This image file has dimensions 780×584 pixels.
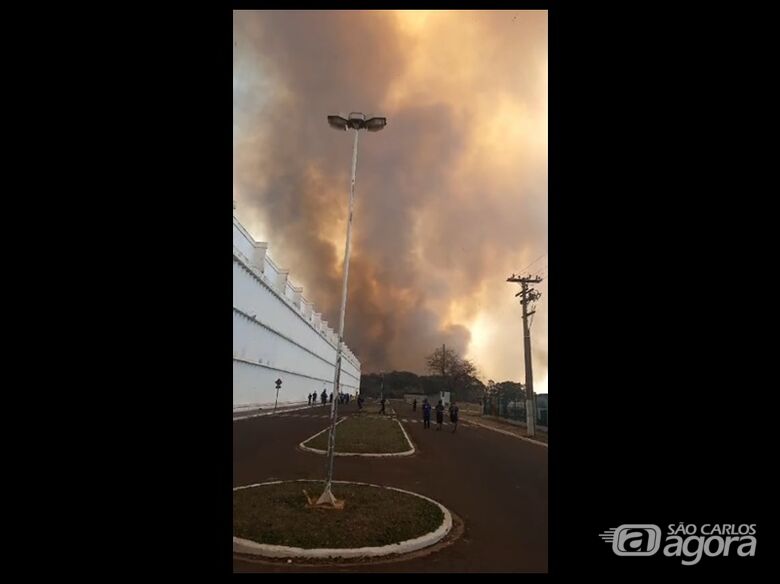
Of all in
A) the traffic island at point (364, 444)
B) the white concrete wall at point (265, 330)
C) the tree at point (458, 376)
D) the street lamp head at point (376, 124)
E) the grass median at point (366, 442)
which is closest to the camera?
the street lamp head at point (376, 124)

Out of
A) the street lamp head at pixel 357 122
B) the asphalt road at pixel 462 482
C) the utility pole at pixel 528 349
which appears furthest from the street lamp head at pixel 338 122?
the utility pole at pixel 528 349

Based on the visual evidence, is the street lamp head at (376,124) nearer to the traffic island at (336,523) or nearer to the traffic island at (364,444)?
the traffic island at (336,523)

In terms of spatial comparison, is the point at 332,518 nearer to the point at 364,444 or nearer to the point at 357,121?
the point at 357,121

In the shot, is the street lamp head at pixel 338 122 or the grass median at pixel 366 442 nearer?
the street lamp head at pixel 338 122

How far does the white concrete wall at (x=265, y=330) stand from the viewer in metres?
33.5

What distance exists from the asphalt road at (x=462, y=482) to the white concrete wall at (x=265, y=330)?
15.3 meters

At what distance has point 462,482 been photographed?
35.2 feet

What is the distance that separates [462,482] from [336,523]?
4903 mm

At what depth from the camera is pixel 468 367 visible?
349 ft

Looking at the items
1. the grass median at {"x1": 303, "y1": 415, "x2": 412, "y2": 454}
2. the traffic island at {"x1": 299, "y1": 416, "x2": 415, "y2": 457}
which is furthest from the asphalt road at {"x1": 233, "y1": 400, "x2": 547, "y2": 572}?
the grass median at {"x1": 303, "y1": 415, "x2": 412, "y2": 454}
